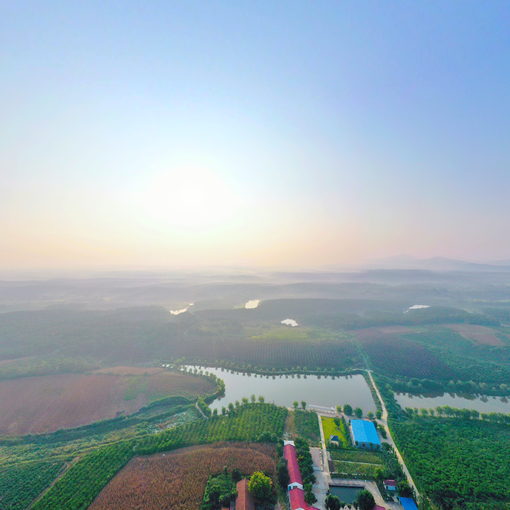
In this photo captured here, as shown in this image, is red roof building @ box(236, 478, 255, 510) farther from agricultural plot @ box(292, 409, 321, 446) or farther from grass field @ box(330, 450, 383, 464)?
grass field @ box(330, 450, 383, 464)

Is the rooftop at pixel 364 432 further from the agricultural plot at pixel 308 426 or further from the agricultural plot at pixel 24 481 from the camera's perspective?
the agricultural plot at pixel 24 481

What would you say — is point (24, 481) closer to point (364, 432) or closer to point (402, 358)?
point (364, 432)

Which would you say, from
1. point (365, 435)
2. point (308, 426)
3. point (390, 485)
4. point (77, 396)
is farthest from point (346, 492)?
point (77, 396)

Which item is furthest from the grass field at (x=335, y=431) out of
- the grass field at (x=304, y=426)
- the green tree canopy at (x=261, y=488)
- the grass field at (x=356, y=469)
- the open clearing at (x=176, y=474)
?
the green tree canopy at (x=261, y=488)

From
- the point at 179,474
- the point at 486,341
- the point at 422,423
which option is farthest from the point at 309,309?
the point at 179,474

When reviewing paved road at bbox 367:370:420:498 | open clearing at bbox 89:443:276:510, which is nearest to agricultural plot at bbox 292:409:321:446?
open clearing at bbox 89:443:276:510

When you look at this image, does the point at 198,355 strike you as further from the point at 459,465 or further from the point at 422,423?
the point at 459,465
